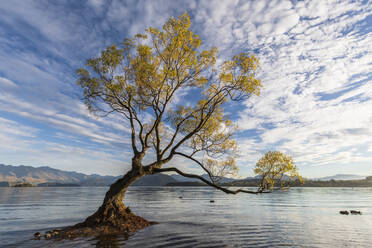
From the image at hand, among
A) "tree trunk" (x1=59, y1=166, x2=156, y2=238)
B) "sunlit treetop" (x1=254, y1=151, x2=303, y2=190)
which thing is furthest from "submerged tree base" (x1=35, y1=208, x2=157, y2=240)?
"sunlit treetop" (x1=254, y1=151, x2=303, y2=190)

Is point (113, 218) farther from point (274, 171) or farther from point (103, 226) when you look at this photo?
point (274, 171)

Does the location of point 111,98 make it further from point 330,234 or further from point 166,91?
point 330,234

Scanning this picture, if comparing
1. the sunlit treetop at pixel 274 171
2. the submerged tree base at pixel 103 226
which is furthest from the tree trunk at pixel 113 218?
the sunlit treetop at pixel 274 171

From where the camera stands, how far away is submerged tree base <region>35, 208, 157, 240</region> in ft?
63.9

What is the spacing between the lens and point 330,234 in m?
23.6

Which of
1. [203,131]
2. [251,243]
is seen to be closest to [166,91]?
[203,131]

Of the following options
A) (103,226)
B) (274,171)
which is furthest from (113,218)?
(274,171)

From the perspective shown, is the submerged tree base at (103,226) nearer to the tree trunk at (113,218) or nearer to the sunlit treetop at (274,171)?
the tree trunk at (113,218)

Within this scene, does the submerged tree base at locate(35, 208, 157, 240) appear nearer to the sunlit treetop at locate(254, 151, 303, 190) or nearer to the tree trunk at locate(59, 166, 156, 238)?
the tree trunk at locate(59, 166, 156, 238)

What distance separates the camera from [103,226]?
20.8m

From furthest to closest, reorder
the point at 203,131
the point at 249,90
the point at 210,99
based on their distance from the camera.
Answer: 1. the point at 203,131
2. the point at 210,99
3. the point at 249,90

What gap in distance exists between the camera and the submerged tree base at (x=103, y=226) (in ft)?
63.9

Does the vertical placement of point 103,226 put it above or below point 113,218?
below

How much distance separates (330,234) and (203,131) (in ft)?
61.0
